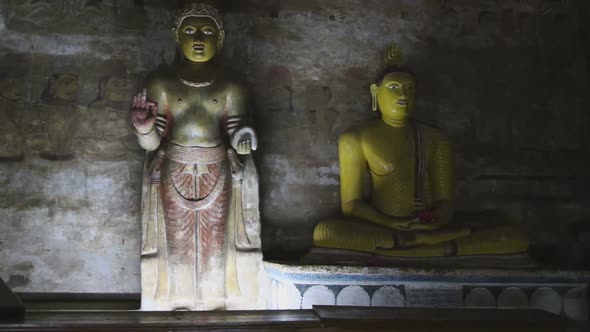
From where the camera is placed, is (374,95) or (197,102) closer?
(197,102)

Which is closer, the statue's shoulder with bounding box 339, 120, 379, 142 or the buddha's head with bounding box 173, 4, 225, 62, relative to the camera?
the buddha's head with bounding box 173, 4, 225, 62

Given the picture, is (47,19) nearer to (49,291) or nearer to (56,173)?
(56,173)

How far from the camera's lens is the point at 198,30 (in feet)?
14.9

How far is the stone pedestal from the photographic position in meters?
4.03

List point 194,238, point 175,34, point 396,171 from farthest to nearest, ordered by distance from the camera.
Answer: point 396,171 < point 175,34 < point 194,238

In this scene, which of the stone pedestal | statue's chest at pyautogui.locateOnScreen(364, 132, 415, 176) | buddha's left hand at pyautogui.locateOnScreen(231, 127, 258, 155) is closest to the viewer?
the stone pedestal

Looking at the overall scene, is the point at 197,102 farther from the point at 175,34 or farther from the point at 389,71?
the point at 389,71

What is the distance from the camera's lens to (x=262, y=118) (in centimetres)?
507

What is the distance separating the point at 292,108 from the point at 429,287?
1832mm

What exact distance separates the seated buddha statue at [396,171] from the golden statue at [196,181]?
62 centimetres

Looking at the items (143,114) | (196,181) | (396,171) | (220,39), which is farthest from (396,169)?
(143,114)

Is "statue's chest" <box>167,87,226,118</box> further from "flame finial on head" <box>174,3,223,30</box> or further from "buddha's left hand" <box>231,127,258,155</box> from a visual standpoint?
"flame finial on head" <box>174,3,223,30</box>

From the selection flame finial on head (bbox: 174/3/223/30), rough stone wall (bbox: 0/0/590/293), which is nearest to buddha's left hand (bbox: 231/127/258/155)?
rough stone wall (bbox: 0/0/590/293)

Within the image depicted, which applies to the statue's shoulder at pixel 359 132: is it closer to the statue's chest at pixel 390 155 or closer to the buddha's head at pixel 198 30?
the statue's chest at pixel 390 155
